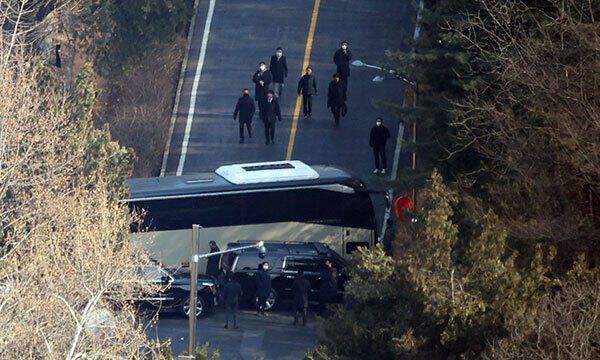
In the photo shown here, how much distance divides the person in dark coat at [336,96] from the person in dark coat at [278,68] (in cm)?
178

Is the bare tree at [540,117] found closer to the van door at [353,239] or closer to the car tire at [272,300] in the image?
the car tire at [272,300]

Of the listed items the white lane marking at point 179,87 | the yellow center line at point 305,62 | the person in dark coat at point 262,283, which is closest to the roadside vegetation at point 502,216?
the person in dark coat at point 262,283

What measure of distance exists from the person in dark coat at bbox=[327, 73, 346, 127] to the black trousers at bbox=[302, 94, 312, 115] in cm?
64

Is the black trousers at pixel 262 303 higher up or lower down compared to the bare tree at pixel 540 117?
lower down

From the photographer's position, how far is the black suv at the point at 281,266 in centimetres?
3409

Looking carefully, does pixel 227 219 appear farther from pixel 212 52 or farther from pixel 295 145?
pixel 212 52

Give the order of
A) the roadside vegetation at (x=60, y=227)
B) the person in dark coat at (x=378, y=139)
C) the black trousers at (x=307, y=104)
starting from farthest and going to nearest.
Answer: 1. the black trousers at (x=307, y=104)
2. the person in dark coat at (x=378, y=139)
3. the roadside vegetation at (x=60, y=227)

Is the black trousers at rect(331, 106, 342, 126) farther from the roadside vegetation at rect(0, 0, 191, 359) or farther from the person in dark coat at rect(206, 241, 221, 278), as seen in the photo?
the roadside vegetation at rect(0, 0, 191, 359)

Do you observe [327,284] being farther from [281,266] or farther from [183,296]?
[183,296]

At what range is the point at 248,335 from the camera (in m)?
32.5

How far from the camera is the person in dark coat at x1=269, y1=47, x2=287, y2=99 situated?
138ft

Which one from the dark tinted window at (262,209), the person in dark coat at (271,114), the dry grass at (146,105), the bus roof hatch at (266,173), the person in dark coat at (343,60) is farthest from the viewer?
the dry grass at (146,105)

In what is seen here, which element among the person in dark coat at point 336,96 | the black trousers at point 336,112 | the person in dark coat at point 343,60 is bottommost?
the black trousers at point 336,112

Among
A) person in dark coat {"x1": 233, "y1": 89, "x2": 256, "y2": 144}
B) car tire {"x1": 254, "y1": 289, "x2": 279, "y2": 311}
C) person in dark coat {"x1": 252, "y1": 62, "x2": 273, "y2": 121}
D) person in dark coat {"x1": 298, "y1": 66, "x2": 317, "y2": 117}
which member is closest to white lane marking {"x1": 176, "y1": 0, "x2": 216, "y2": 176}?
person in dark coat {"x1": 233, "y1": 89, "x2": 256, "y2": 144}
